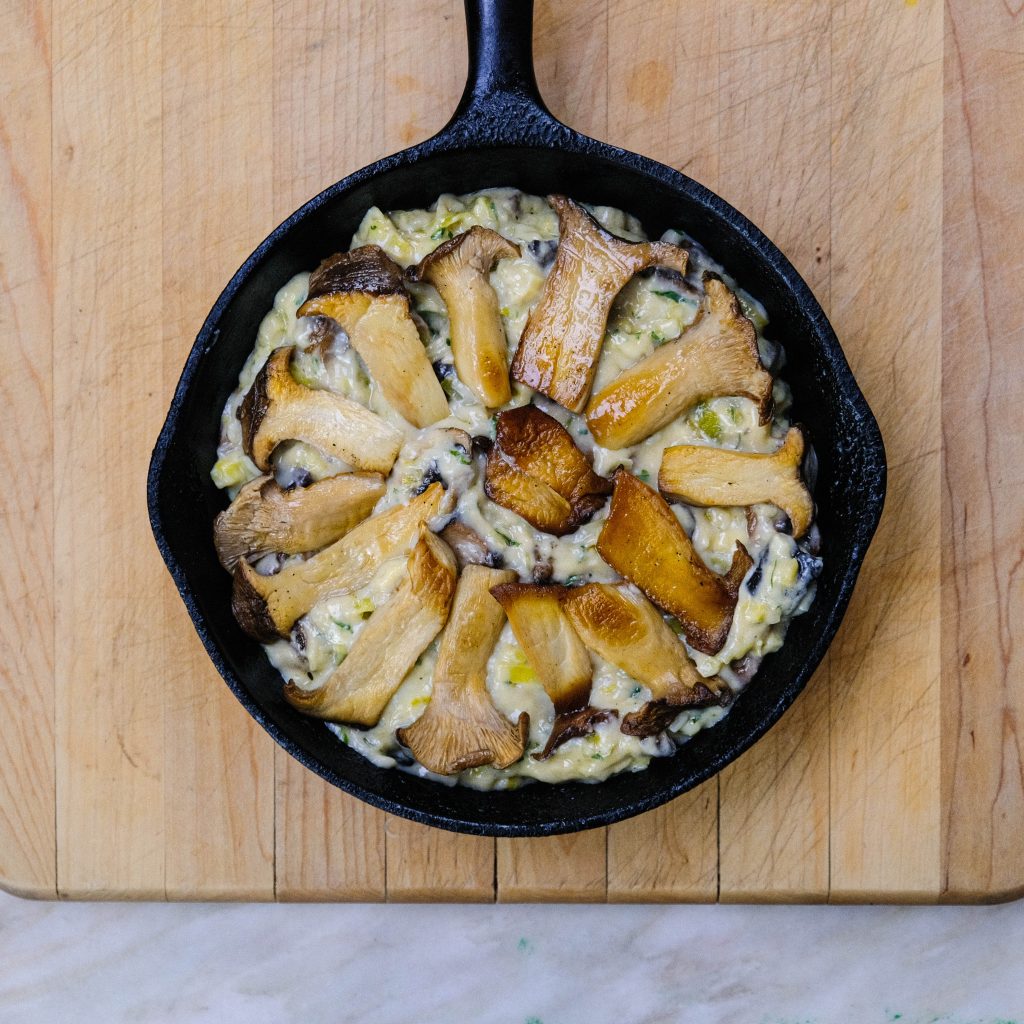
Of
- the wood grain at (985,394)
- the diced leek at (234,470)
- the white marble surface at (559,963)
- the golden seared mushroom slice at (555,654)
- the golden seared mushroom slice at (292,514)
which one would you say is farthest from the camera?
the white marble surface at (559,963)

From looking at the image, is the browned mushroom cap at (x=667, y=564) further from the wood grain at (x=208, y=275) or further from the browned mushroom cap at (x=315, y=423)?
the wood grain at (x=208, y=275)

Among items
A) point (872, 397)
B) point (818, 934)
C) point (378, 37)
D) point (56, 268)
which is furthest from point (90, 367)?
point (818, 934)

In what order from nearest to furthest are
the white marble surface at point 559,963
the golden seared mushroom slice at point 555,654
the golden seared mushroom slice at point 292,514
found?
1. the golden seared mushroom slice at point 555,654
2. the golden seared mushroom slice at point 292,514
3. the white marble surface at point 559,963

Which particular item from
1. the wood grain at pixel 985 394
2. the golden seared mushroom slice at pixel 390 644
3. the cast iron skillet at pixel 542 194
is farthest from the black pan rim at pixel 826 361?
the wood grain at pixel 985 394

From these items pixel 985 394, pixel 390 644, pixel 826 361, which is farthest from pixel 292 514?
pixel 985 394

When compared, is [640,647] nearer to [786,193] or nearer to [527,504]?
[527,504]

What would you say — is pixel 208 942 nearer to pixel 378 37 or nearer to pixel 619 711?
pixel 619 711

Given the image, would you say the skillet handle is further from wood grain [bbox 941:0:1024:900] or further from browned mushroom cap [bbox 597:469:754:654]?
wood grain [bbox 941:0:1024:900]
